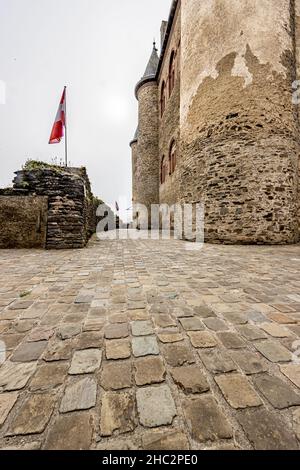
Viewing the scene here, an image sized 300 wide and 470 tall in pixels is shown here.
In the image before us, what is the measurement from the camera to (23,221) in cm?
517

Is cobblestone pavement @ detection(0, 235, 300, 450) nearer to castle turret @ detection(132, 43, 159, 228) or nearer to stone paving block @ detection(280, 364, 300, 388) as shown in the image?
stone paving block @ detection(280, 364, 300, 388)

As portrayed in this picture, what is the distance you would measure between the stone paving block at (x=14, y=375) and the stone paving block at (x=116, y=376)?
1.22 feet

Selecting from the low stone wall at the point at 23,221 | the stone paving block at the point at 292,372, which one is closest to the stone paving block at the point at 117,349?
the stone paving block at the point at 292,372

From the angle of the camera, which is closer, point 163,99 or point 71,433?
point 71,433

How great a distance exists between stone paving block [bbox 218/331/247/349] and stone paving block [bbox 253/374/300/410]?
0.24 m

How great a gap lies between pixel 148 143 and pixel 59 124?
8.31m

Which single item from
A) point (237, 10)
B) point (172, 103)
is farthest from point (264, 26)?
point (172, 103)

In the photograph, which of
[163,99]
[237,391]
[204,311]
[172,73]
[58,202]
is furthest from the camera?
[163,99]

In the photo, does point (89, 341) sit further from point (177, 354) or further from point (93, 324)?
point (177, 354)

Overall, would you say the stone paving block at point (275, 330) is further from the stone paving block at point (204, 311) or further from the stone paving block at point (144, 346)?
the stone paving block at point (144, 346)

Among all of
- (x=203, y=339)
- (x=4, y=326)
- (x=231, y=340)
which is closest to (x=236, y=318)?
(x=231, y=340)

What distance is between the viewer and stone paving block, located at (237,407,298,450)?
2.43 feet

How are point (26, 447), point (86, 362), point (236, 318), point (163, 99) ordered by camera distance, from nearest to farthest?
point (26, 447), point (86, 362), point (236, 318), point (163, 99)

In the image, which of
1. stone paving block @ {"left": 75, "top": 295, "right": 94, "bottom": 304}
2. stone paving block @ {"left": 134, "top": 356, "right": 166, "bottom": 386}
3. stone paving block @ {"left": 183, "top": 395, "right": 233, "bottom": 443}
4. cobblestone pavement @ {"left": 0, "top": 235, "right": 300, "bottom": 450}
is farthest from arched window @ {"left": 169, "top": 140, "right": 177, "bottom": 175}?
stone paving block @ {"left": 183, "top": 395, "right": 233, "bottom": 443}
